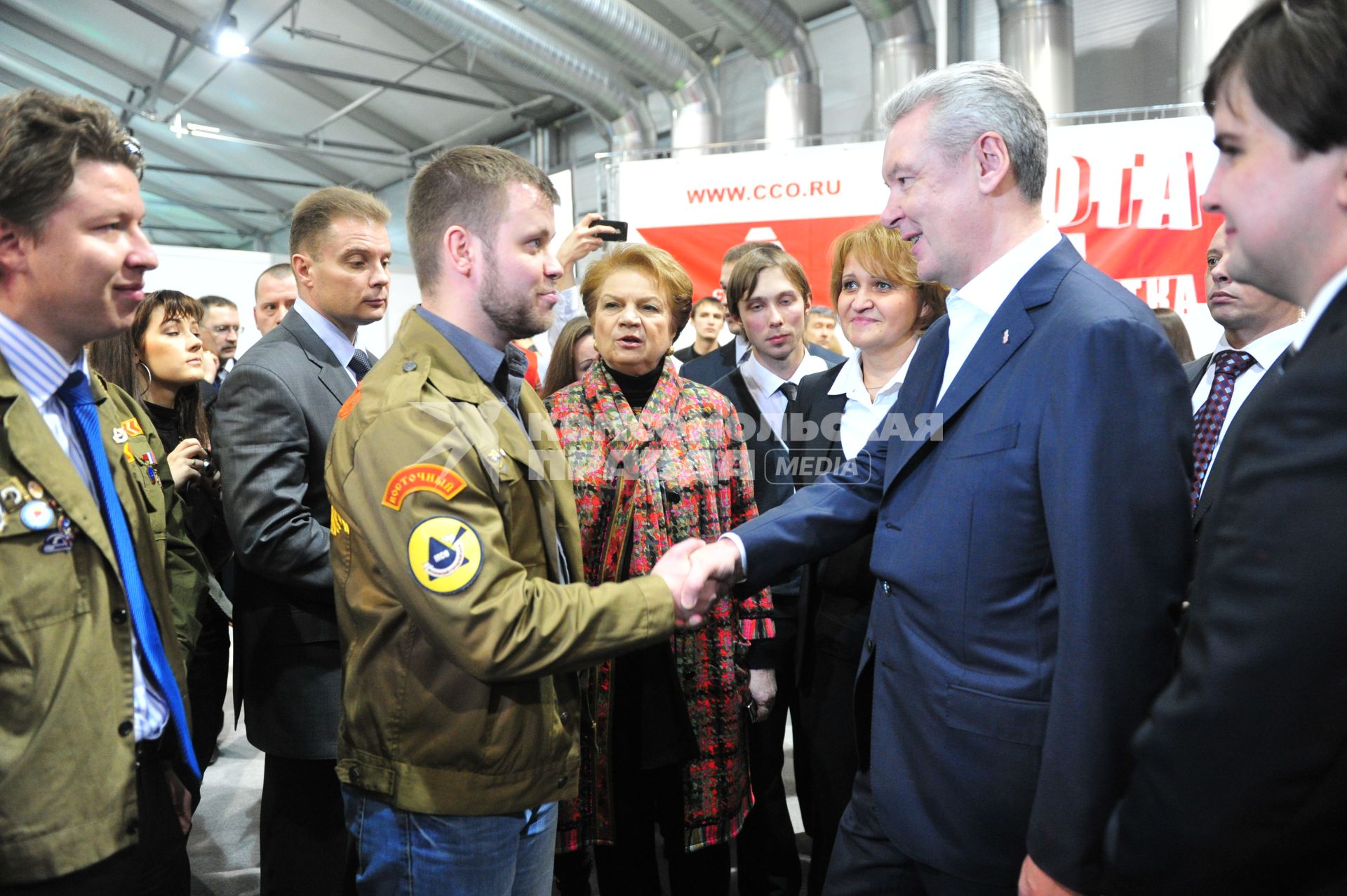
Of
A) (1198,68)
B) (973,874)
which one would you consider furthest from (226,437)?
(1198,68)

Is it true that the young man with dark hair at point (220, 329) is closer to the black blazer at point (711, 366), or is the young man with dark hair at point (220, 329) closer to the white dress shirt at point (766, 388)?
the black blazer at point (711, 366)

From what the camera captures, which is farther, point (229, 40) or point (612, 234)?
point (229, 40)

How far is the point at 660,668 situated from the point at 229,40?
27.7ft

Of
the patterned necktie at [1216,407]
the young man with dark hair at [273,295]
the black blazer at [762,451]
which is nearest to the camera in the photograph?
the patterned necktie at [1216,407]

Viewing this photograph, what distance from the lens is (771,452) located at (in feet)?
9.44

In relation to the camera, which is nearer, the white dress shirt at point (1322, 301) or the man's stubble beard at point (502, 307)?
the white dress shirt at point (1322, 301)

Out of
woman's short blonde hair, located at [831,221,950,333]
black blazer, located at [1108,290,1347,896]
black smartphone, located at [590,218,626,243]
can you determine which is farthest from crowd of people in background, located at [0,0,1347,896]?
black smartphone, located at [590,218,626,243]

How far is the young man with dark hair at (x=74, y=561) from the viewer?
1.17 m

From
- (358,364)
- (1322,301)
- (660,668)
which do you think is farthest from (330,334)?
(1322,301)

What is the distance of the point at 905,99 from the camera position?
5.36 feet

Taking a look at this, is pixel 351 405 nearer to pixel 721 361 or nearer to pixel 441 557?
pixel 441 557

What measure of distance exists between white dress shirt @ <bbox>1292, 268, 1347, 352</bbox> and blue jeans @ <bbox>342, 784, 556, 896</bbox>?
1.28m

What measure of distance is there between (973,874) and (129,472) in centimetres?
148

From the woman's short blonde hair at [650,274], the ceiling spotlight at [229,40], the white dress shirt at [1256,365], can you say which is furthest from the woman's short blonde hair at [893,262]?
the ceiling spotlight at [229,40]
